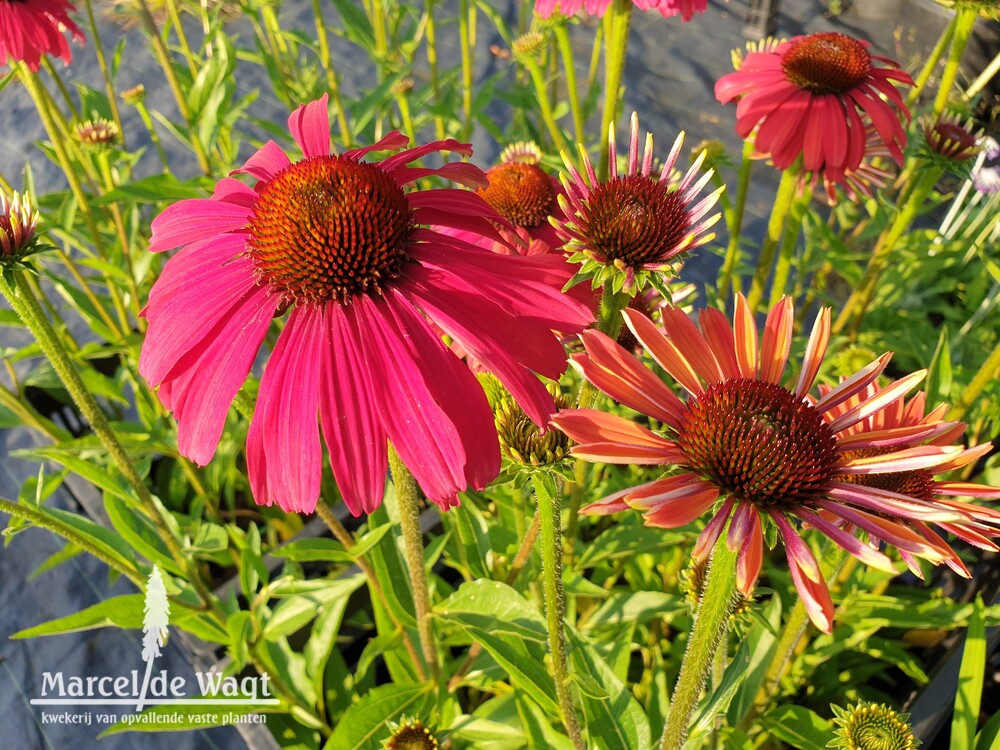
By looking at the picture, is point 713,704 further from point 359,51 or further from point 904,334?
point 359,51

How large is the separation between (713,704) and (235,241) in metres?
0.59

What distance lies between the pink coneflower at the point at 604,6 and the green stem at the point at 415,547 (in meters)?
0.75

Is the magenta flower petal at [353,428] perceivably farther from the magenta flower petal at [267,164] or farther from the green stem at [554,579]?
the magenta flower petal at [267,164]

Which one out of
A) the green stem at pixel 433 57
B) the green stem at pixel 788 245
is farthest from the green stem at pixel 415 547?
the green stem at pixel 433 57

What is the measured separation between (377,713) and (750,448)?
2.02ft

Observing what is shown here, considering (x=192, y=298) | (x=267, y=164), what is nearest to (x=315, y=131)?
(x=267, y=164)

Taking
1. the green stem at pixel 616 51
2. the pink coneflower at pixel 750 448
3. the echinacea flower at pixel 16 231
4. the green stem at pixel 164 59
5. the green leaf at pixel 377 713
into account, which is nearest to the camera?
the pink coneflower at pixel 750 448

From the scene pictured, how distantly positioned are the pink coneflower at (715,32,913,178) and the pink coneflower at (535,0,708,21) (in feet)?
0.40

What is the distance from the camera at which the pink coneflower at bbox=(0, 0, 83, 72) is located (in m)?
0.99

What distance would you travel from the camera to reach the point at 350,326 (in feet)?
1.90

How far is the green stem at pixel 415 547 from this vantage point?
609 millimetres

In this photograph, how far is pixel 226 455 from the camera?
4.37ft

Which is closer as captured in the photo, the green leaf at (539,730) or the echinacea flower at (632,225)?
the echinacea flower at (632,225)

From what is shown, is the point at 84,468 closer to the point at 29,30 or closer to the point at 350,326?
the point at 350,326
